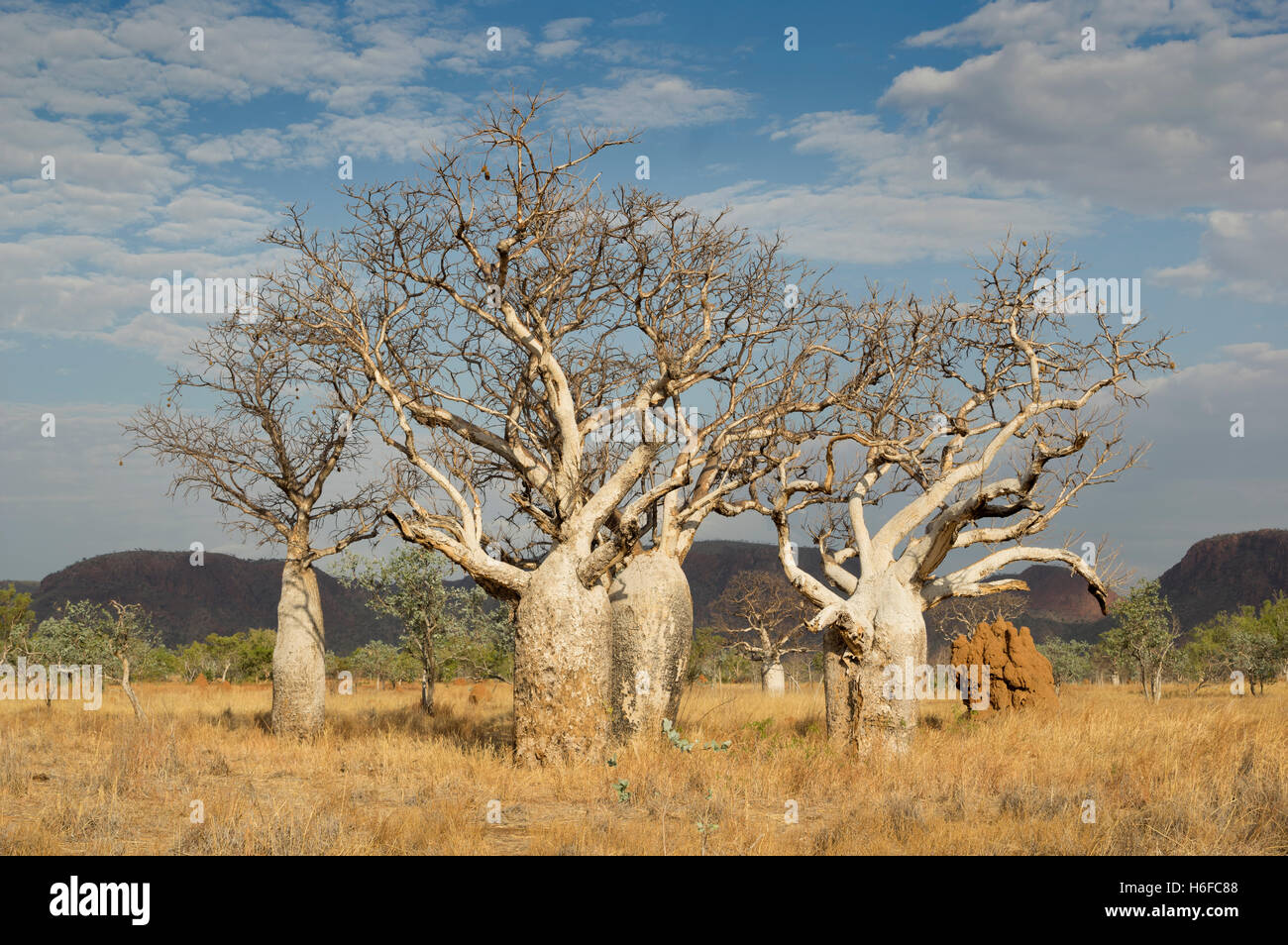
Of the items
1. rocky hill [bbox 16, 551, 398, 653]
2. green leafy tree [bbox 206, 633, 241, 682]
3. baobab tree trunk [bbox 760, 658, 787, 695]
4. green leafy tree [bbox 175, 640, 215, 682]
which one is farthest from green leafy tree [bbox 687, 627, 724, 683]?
rocky hill [bbox 16, 551, 398, 653]

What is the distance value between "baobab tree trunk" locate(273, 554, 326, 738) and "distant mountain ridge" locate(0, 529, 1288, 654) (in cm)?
5840

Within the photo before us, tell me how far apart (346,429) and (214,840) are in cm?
884

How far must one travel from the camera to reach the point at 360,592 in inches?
2869

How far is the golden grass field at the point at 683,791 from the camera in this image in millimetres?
6535

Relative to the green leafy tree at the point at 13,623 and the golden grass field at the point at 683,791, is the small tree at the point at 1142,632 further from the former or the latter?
the green leafy tree at the point at 13,623

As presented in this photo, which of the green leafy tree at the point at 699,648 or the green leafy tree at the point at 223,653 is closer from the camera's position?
the green leafy tree at the point at 699,648

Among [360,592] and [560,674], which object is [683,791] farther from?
[360,592]

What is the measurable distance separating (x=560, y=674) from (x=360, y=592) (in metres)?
66.7

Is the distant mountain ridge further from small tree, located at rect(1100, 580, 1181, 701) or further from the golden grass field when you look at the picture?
the golden grass field

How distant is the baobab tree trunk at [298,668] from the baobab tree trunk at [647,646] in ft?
14.4

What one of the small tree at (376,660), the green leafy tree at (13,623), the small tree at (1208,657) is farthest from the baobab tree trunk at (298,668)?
the small tree at (1208,657)

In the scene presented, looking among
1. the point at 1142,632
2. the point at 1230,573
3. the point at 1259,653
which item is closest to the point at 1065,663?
the point at 1259,653

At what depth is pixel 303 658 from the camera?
43.8 feet

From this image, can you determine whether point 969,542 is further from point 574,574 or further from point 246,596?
point 246,596
